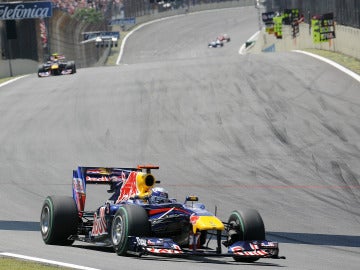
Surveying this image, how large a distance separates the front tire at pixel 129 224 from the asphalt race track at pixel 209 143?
20cm

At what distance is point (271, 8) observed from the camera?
118 m

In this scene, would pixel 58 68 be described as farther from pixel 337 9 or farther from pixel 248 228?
pixel 248 228

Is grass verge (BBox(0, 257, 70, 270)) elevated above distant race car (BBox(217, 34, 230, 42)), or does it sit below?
above

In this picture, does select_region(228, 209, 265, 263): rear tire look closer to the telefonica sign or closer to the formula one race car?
the formula one race car

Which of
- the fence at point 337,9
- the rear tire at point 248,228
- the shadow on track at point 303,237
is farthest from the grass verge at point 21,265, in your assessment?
the fence at point 337,9

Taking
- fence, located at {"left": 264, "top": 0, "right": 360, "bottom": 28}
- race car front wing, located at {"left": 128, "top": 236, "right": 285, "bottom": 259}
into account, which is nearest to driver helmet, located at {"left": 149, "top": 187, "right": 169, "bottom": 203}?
race car front wing, located at {"left": 128, "top": 236, "right": 285, "bottom": 259}

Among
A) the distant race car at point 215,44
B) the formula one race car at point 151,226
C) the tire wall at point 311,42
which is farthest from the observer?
the distant race car at point 215,44

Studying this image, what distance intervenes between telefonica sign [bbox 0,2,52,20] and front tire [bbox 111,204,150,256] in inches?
2025

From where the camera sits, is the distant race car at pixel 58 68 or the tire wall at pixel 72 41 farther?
the tire wall at pixel 72 41

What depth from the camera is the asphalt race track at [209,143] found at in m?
15.2

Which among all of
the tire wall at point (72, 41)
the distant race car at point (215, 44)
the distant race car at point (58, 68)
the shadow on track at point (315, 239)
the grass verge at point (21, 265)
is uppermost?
the grass verge at point (21, 265)

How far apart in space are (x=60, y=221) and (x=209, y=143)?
1373 centimetres

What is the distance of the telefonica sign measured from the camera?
206ft

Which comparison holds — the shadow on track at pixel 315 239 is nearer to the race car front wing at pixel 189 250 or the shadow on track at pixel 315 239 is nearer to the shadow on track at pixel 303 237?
the shadow on track at pixel 303 237
